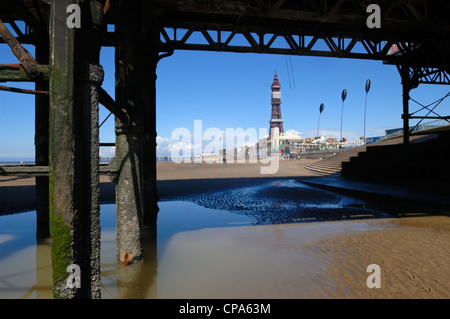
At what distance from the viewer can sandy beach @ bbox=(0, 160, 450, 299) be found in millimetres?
3467

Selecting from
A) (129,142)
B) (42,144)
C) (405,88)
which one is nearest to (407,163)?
(405,88)

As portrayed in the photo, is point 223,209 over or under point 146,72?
under

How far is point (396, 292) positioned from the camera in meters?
3.34

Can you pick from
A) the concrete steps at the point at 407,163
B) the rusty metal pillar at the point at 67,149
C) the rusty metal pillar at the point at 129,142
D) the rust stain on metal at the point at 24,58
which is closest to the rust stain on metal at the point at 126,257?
the rusty metal pillar at the point at 129,142

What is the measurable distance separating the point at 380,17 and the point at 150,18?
6.51 m

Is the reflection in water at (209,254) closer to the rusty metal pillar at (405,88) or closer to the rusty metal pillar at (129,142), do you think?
A: the rusty metal pillar at (129,142)

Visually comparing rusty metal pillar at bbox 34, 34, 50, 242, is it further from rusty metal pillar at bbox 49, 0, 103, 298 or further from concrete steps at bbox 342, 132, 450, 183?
concrete steps at bbox 342, 132, 450, 183

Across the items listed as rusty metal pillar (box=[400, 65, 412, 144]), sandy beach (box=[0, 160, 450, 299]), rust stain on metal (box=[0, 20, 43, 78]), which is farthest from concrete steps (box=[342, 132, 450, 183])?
rust stain on metal (box=[0, 20, 43, 78])

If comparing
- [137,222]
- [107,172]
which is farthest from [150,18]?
[137,222]

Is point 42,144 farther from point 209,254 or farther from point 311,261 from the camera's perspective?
point 311,261

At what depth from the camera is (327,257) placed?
15.2ft

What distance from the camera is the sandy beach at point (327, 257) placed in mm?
3467

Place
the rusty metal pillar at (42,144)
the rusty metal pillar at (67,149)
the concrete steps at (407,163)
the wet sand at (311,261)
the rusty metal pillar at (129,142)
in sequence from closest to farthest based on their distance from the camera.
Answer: the rusty metal pillar at (67,149) → the wet sand at (311,261) → the rusty metal pillar at (129,142) → the rusty metal pillar at (42,144) → the concrete steps at (407,163)
